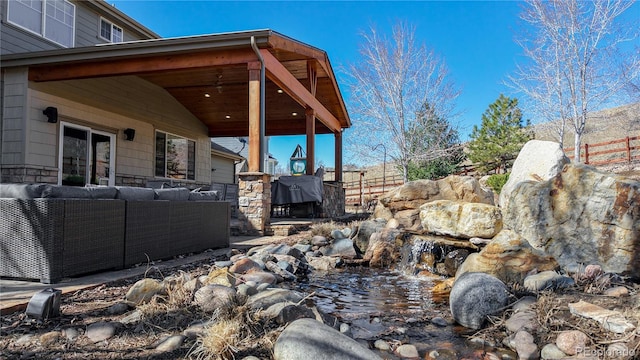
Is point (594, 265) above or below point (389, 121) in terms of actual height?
below

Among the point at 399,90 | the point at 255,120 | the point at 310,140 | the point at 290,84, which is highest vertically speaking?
the point at 399,90

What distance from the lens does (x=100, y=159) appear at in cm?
885

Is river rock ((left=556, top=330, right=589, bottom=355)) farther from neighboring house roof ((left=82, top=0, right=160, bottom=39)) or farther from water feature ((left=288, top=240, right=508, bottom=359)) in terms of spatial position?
neighboring house roof ((left=82, top=0, right=160, bottom=39))

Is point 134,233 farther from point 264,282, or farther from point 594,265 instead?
point 594,265

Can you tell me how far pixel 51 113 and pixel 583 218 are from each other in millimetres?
9298

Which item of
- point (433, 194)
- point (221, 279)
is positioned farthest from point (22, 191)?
→ point (433, 194)

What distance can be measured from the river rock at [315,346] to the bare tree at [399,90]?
13.3m

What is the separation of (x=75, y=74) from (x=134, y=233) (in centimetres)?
504

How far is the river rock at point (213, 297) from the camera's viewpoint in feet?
8.67

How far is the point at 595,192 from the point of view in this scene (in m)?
4.40

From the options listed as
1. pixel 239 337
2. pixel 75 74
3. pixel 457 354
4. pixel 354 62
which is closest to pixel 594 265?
pixel 457 354

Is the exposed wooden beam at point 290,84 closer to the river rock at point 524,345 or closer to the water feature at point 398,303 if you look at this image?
the water feature at point 398,303

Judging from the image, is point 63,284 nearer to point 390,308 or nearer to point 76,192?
point 76,192

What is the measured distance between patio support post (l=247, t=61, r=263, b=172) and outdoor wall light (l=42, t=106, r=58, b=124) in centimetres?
430
